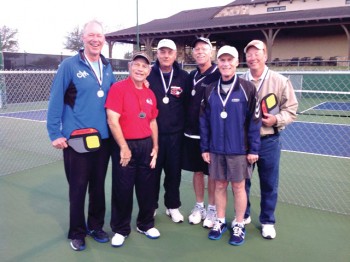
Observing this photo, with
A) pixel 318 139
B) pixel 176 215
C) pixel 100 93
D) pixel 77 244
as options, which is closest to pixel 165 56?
pixel 100 93

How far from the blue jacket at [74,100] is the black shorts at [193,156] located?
1016 mm

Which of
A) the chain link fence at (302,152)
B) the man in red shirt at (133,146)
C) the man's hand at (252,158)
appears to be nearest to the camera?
the man in red shirt at (133,146)

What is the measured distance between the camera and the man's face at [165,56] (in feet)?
11.1

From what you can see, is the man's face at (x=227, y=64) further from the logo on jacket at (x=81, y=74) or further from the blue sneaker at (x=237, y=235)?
the blue sneaker at (x=237, y=235)

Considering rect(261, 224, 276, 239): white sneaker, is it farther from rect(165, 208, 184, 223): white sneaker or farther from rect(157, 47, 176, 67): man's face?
rect(157, 47, 176, 67): man's face

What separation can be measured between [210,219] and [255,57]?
1.79 metres

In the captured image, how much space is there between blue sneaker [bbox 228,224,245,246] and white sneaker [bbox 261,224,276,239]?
23cm

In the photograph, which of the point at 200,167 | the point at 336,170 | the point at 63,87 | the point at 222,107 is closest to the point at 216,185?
the point at 200,167

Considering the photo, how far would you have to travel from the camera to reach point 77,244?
3.17m

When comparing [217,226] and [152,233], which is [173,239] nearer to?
[152,233]

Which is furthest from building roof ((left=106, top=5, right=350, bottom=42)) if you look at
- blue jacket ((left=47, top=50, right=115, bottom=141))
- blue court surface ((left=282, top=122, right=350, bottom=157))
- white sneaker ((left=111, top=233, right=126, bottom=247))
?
white sneaker ((left=111, top=233, right=126, bottom=247))

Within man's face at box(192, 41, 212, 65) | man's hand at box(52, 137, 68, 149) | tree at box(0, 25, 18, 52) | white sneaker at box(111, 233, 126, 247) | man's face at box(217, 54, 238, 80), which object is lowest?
white sneaker at box(111, 233, 126, 247)

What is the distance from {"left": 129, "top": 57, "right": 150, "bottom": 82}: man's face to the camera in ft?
10.0

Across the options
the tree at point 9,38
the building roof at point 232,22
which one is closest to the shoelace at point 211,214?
the building roof at point 232,22
